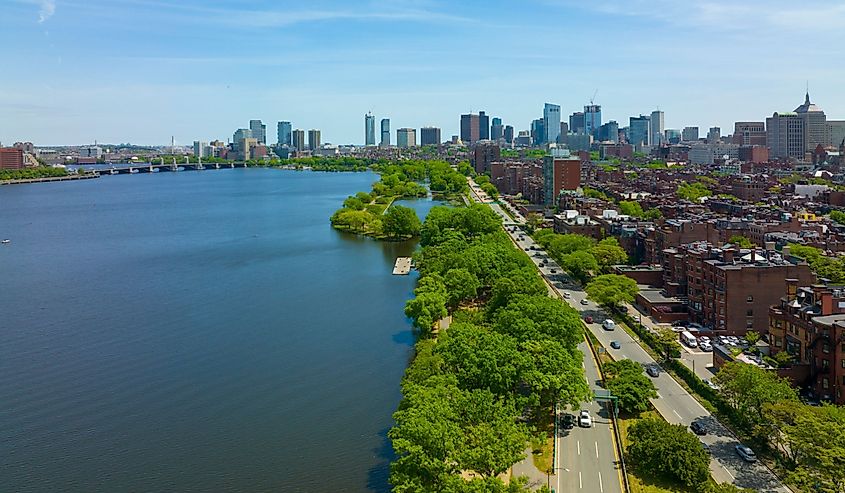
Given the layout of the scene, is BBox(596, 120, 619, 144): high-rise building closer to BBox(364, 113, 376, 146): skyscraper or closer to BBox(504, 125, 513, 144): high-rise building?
BBox(504, 125, 513, 144): high-rise building

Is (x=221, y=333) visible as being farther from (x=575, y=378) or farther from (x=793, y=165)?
(x=793, y=165)

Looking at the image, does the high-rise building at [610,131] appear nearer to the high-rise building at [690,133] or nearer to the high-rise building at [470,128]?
the high-rise building at [690,133]

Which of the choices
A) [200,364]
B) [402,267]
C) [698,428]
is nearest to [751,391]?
[698,428]

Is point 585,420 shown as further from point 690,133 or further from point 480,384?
point 690,133

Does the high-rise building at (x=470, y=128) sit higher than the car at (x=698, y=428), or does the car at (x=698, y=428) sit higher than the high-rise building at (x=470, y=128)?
the high-rise building at (x=470, y=128)

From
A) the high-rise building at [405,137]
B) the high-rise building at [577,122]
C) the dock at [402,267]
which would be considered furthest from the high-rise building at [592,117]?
the dock at [402,267]

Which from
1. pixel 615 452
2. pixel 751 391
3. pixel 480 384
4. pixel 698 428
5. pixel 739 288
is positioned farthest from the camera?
pixel 739 288

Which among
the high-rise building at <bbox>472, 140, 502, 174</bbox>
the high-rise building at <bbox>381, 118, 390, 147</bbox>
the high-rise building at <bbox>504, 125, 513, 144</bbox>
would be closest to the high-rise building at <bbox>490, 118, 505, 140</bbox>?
the high-rise building at <bbox>504, 125, 513, 144</bbox>
